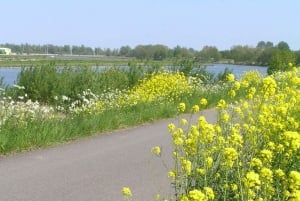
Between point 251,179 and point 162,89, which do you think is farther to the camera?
point 162,89

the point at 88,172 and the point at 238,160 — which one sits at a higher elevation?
the point at 238,160

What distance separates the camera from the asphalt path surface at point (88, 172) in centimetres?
632

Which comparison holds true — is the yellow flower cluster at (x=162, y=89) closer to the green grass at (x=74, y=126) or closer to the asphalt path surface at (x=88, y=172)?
the green grass at (x=74, y=126)

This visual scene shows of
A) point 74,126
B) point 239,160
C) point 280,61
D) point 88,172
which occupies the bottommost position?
point 88,172

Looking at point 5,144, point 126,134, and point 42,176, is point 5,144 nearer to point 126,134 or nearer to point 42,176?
point 42,176

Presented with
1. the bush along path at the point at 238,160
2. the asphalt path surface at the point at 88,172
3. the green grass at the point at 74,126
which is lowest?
the asphalt path surface at the point at 88,172

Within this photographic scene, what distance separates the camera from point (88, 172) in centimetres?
745

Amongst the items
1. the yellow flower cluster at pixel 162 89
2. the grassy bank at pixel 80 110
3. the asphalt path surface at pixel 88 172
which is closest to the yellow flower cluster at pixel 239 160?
the asphalt path surface at pixel 88 172

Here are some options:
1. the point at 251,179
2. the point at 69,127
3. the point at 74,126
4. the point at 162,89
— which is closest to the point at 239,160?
the point at 251,179

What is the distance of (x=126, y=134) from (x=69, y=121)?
1.30m

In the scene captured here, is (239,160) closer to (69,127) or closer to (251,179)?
(251,179)

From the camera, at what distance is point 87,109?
12.0 meters

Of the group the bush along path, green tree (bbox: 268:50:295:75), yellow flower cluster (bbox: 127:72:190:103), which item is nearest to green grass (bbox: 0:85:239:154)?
yellow flower cluster (bbox: 127:72:190:103)

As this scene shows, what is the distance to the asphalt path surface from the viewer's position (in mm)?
6320
